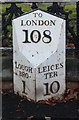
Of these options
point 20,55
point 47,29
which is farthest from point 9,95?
point 47,29

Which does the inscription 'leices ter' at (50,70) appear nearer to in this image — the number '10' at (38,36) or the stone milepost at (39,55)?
the stone milepost at (39,55)

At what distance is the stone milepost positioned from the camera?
3900 millimetres

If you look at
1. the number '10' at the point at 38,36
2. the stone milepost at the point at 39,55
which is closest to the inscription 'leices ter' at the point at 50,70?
the stone milepost at the point at 39,55

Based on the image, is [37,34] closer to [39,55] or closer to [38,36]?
[38,36]

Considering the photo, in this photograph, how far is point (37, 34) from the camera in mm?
3908

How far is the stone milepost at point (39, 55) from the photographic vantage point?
12.8 feet

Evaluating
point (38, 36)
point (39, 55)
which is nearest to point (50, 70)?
point (39, 55)

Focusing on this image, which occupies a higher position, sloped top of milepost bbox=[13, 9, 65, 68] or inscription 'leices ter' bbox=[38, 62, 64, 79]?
sloped top of milepost bbox=[13, 9, 65, 68]

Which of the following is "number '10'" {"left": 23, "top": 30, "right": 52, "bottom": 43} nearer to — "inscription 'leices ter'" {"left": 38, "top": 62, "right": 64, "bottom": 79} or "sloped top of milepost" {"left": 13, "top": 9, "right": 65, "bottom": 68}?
"sloped top of milepost" {"left": 13, "top": 9, "right": 65, "bottom": 68}

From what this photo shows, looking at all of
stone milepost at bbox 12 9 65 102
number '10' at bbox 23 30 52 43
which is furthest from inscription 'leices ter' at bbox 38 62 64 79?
number '10' at bbox 23 30 52 43

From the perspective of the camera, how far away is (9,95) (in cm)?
416

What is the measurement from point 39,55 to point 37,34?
0.76 feet

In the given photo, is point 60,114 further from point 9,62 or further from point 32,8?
point 32,8

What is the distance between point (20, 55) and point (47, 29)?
0.41 m
